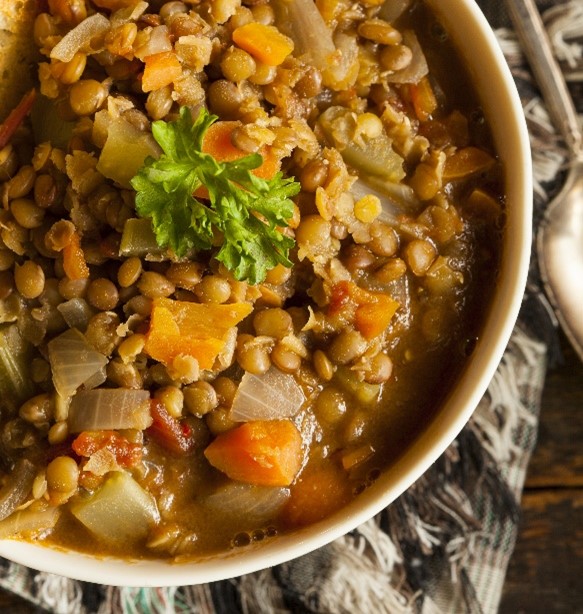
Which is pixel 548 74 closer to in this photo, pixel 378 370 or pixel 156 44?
pixel 378 370

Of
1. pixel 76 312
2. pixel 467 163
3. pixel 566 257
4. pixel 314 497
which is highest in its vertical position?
pixel 76 312

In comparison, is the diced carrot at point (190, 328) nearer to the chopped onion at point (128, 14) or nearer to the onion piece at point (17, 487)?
the onion piece at point (17, 487)

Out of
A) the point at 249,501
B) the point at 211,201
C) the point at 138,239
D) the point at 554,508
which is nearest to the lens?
the point at 211,201

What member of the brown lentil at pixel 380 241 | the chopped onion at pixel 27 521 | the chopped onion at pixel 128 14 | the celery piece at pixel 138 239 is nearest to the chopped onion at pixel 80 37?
the chopped onion at pixel 128 14

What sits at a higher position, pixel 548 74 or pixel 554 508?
pixel 548 74

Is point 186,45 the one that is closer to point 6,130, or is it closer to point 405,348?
point 6,130

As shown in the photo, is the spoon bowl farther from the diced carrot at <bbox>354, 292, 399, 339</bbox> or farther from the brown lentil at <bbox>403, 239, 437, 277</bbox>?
Result: the diced carrot at <bbox>354, 292, 399, 339</bbox>

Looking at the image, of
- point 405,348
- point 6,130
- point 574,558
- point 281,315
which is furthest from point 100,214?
point 574,558

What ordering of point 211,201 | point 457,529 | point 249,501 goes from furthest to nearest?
point 457,529, point 249,501, point 211,201

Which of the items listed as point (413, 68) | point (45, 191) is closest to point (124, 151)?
point (45, 191)
